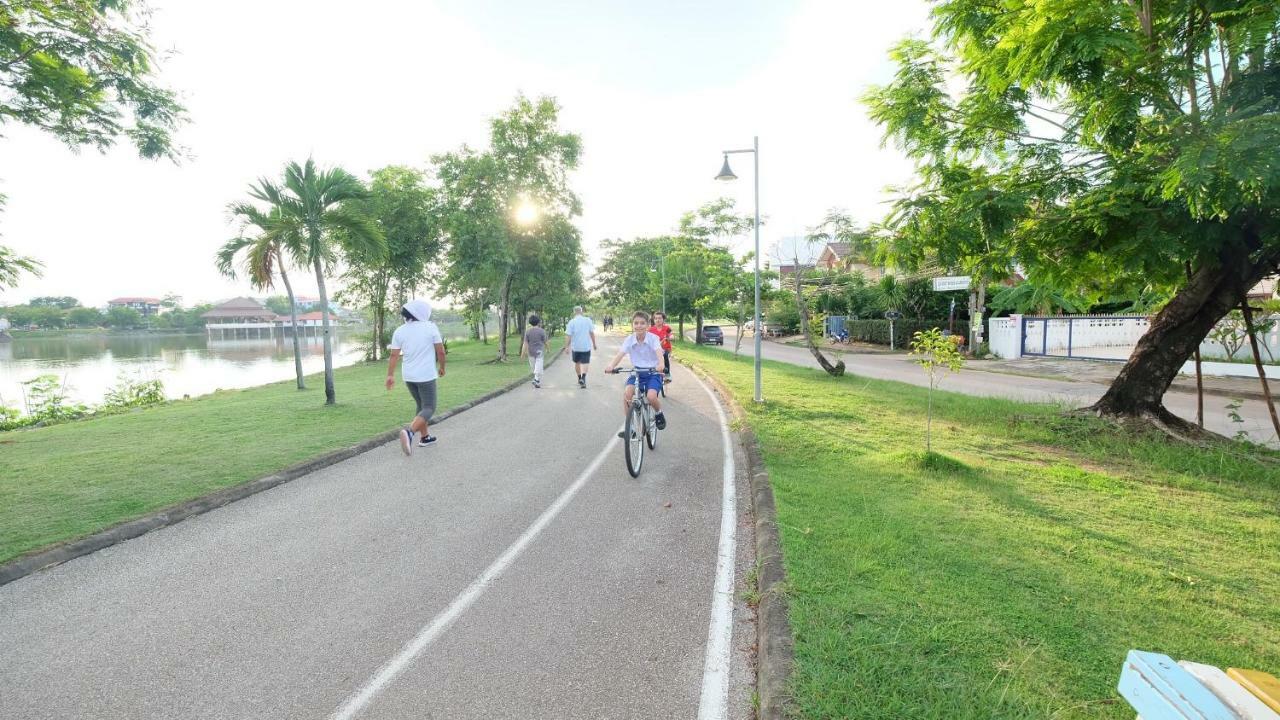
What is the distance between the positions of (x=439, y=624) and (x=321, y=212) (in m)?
A: 10.8

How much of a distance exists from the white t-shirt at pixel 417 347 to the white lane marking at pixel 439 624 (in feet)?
9.67

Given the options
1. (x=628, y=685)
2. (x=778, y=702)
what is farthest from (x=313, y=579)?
(x=778, y=702)

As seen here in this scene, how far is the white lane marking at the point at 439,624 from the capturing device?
2635 millimetres

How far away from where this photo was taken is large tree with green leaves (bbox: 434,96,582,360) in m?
20.7

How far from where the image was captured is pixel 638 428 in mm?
6523

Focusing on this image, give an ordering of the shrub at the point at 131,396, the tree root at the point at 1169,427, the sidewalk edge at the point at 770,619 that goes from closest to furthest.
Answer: the sidewalk edge at the point at 770,619 → the tree root at the point at 1169,427 → the shrub at the point at 131,396

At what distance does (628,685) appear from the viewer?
2.72 m

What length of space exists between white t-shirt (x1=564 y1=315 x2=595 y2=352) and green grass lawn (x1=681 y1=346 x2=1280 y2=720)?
6877mm

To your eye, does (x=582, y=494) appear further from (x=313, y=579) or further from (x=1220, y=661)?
(x=1220, y=661)

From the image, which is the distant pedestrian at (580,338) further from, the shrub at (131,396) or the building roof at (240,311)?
the building roof at (240,311)

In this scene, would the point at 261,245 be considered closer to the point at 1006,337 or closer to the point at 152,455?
the point at 152,455

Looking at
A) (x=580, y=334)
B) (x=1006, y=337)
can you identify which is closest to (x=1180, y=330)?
(x=580, y=334)

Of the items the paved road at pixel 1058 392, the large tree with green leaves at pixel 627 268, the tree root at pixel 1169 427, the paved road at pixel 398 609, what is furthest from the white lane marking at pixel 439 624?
the large tree with green leaves at pixel 627 268

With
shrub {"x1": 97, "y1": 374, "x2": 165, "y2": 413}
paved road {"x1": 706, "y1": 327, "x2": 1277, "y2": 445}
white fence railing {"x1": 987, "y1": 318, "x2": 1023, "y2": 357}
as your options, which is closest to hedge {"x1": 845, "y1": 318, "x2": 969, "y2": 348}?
white fence railing {"x1": 987, "y1": 318, "x2": 1023, "y2": 357}
